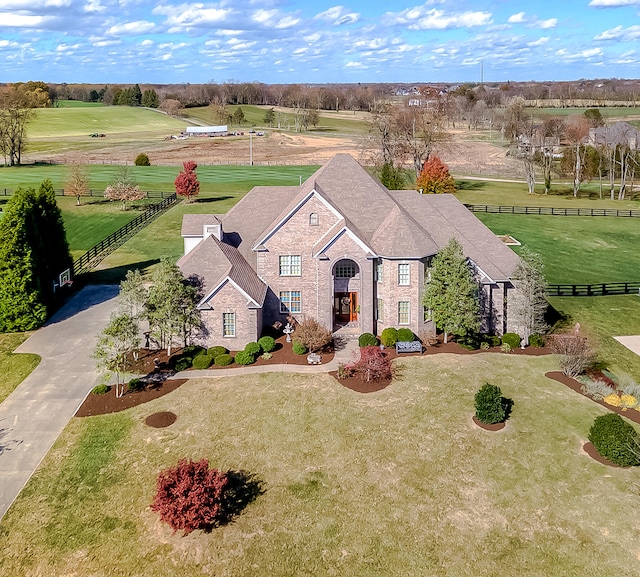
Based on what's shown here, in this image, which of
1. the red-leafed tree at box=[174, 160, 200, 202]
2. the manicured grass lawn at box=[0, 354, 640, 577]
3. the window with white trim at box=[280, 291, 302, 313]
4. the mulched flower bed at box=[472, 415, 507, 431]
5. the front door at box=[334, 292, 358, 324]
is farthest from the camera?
the red-leafed tree at box=[174, 160, 200, 202]

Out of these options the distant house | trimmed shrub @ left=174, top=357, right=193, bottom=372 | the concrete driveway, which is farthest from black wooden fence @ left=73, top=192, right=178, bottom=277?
the distant house

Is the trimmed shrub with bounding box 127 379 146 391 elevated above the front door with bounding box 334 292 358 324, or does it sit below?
below

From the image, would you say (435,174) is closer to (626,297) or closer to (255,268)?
(626,297)

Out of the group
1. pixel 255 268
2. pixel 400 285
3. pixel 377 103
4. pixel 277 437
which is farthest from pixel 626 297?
pixel 377 103

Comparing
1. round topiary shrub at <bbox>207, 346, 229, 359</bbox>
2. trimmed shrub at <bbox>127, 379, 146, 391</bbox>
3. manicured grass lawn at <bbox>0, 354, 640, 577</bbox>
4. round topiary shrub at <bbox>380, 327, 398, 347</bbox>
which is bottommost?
manicured grass lawn at <bbox>0, 354, 640, 577</bbox>

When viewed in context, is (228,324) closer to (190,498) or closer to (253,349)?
(253,349)

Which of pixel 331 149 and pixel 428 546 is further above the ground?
pixel 331 149

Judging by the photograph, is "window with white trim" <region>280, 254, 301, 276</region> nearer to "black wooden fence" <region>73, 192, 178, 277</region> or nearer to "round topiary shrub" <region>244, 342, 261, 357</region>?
"round topiary shrub" <region>244, 342, 261, 357</region>

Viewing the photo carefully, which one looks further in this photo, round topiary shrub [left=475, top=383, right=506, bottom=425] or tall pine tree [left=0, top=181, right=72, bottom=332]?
tall pine tree [left=0, top=181, right=72, bottom=332]
